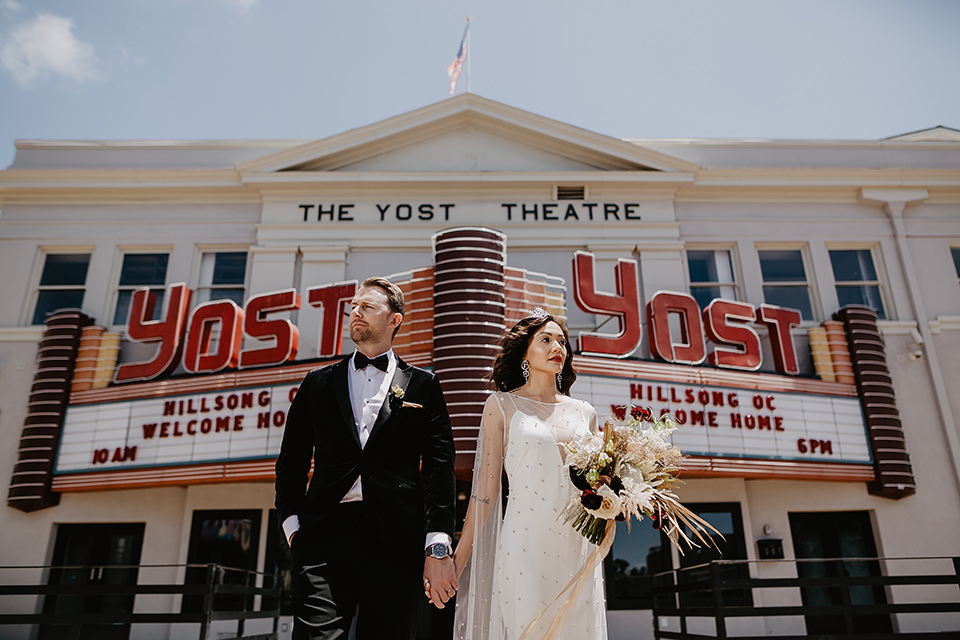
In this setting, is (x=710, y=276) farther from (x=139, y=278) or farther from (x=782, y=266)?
(x=139, y=278)

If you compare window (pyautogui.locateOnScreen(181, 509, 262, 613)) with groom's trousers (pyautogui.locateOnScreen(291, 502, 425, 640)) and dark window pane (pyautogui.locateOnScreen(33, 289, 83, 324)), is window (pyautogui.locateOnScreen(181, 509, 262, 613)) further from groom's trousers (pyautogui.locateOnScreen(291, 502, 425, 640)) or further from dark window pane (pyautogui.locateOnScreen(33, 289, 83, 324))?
groom's trousers (pyautogui.locateOnScreen(291, 502, 425, 640))

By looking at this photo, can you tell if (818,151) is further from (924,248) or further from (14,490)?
(14,490)

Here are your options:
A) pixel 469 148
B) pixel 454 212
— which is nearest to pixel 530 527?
pixel 454 212

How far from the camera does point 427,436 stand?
12.3 feet

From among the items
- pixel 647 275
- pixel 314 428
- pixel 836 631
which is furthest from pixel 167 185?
pixel 836 631

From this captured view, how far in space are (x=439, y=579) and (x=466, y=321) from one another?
6.19m

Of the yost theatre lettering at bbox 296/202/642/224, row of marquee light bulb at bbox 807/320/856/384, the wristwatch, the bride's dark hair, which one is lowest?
the wristwatch

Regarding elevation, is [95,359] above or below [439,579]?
above

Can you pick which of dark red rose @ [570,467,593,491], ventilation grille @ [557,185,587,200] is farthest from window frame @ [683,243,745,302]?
dark red rose @ [570,467,593,491]

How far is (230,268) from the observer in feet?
47.0

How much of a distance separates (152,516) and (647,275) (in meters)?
10.4

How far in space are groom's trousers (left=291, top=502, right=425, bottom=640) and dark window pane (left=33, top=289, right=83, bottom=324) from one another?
12934 millimetres

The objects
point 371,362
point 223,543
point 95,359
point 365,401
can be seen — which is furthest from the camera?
point 95,359

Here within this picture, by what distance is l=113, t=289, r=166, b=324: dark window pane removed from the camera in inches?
546
